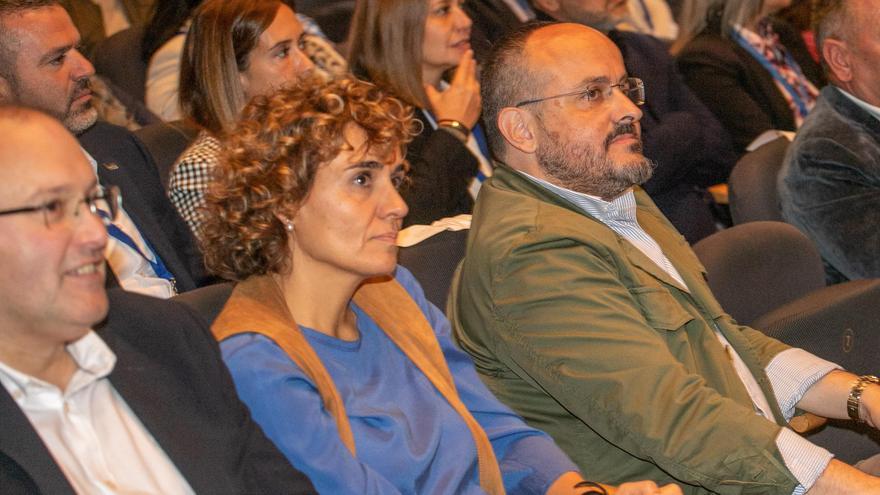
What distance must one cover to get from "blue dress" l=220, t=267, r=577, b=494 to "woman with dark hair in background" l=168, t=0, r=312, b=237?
123 cm

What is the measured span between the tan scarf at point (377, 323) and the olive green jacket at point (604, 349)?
165 mm

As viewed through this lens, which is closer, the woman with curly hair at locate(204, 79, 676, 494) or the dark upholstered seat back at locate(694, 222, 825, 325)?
the woman with curly hair at locate(204, 79, 676, 494)

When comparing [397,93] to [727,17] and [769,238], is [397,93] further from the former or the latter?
[727,17]

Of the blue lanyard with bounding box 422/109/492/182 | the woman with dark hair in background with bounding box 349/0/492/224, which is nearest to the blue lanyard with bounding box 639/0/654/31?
the woman with dark hair in background with bounding box 349/0/492/224

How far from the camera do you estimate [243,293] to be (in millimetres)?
1967

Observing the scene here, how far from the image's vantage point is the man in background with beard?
79.4 inches

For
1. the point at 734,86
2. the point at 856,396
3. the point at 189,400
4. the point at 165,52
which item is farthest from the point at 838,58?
the point at 189,400

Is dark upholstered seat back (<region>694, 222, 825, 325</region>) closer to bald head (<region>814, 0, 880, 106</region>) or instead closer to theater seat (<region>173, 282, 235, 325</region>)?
bald head (<region>814, 0, 880, 106</region>)

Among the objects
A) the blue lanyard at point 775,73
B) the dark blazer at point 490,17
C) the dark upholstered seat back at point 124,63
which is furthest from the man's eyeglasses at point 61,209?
the blue lanyard at point 775,73

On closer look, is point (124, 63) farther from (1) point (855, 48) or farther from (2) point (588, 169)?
(1) point (855, 48)

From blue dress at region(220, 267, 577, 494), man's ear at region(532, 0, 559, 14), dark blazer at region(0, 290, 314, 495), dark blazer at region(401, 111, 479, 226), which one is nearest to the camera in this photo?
dark blazer at region(0, 290, 314, 495)

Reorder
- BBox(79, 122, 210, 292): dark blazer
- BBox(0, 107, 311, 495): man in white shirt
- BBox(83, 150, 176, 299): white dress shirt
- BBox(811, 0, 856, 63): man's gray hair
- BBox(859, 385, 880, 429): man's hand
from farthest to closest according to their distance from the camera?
BBox(811, 0, 856, 63): man's gray hair
BBox(79, 122, 210, 292): dark blazer
BBox(83, 150, 176, 299): white dress shirt
BBox(859, 385, 880, 429): man's hand
BBox(0, 107, 311, 495): man in white shirt

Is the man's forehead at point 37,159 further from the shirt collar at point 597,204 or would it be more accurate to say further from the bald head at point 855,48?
→ the bald head at point 855,48

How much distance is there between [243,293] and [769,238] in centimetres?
130
